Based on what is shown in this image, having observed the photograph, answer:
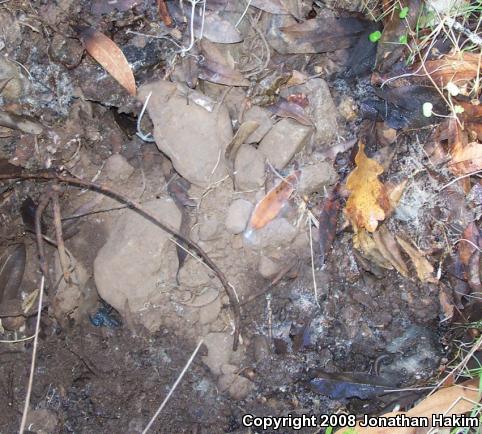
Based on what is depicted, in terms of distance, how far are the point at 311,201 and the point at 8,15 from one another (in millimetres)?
1464

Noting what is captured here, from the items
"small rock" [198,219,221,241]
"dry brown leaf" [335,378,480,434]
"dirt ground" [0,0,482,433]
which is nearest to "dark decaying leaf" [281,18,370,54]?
"dirt ground" [0,0,482,433]

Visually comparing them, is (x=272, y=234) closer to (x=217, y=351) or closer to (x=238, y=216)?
(x=238, y=216)

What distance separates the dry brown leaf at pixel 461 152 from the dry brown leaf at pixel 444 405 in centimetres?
85

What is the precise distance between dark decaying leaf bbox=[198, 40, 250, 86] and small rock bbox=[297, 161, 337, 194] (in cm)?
46

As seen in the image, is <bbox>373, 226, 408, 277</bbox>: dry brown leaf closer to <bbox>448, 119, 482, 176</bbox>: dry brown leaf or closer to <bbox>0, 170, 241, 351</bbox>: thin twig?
<bbox>448, 119, 482, 176</bbox>: dry brown leaf

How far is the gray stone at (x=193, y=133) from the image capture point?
231 centimetres

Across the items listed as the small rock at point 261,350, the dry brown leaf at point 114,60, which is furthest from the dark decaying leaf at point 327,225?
the dry brown leaf at point 114,60

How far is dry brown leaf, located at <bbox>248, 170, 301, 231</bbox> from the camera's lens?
2.30m

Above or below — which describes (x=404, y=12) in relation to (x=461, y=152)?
above

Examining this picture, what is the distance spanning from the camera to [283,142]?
2326mm

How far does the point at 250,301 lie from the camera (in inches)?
91.2

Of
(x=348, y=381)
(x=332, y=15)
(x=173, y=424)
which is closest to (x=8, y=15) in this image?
(x=332, y=15)

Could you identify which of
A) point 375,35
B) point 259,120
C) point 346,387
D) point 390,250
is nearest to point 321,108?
point 259,120

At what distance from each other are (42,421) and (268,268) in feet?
3.61
